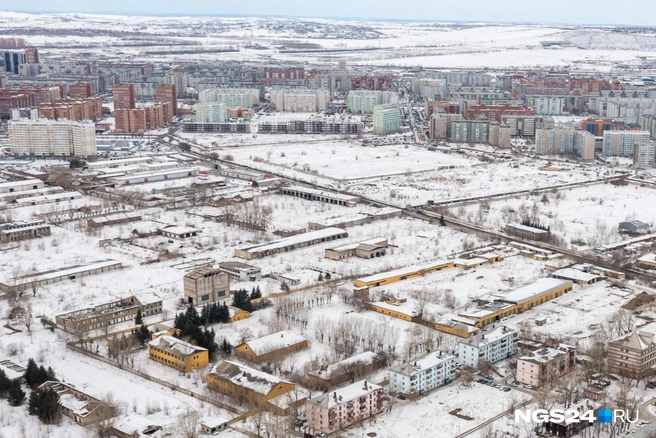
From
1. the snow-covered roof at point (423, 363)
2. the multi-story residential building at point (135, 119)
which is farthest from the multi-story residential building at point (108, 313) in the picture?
the multi-story residential building at point (135, 119)

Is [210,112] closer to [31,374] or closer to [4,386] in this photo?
[31,374]

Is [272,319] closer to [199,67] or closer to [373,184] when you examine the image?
[373,184]

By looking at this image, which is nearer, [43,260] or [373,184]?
[43,260]

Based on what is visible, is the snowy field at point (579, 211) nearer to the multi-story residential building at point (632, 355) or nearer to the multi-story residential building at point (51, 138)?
the multi-story residential building at point (632, 355)

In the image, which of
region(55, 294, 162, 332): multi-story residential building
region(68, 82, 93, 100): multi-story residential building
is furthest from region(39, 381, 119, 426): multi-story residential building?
region(68, 82, 93, 100): multi-story residential building

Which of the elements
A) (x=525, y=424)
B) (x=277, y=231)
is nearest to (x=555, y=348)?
(x=525, y=424)

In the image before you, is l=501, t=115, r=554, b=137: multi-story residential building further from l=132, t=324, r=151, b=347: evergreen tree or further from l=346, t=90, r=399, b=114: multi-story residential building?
l=132, t=324, r=151, b=347: evergreen tree

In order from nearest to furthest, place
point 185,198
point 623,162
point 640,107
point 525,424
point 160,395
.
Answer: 1. point 525,424
2. point 160,395
3. point 185,198
4. point 623,162
5. point 640,107

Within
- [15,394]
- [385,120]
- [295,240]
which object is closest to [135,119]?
[385,120]
